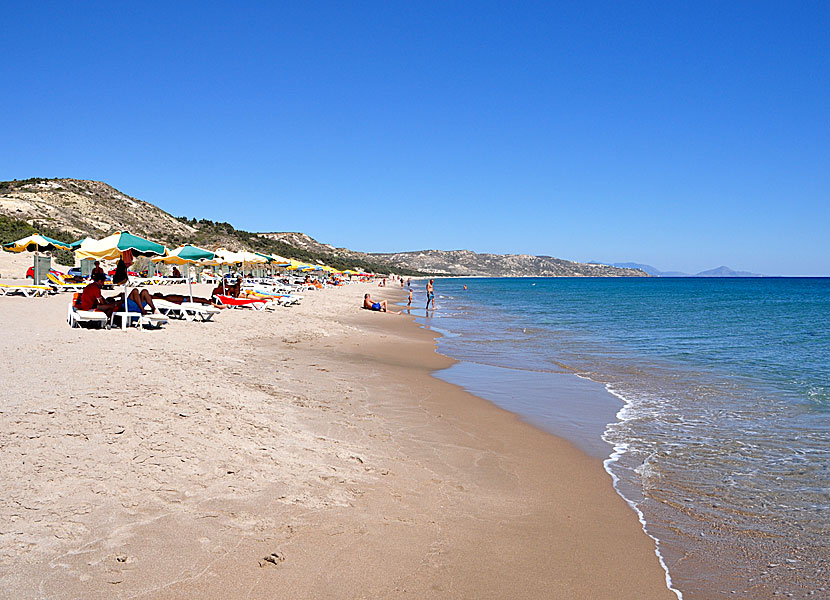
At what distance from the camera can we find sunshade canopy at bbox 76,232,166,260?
12.9 meters

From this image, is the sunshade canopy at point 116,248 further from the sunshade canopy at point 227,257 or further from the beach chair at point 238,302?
the sunshade canopy at point 227,257

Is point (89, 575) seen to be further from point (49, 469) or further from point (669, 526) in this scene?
point (669, 526)

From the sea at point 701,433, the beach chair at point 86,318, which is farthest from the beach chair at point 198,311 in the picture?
the sea at point 701,433

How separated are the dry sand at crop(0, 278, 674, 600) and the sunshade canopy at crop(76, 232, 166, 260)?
4742 millimetres

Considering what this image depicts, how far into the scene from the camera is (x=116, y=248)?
1287cm

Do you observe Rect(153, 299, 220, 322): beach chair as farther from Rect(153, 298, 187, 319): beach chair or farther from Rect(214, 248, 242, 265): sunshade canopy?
Rect(214, 248, 242, 265): sunshade canopy

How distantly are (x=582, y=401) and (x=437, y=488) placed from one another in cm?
509

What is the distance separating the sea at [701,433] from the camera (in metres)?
4.11

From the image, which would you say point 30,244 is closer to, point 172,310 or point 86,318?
point 172,310

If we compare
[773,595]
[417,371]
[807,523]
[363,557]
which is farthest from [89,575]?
[417,371]

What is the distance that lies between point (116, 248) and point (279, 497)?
1037cm

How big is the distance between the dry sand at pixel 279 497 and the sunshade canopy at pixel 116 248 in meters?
4.74

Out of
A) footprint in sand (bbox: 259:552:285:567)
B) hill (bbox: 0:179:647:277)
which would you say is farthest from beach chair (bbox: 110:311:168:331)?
hill (bbox: 0:179:647:277)

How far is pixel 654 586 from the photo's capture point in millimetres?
3648
